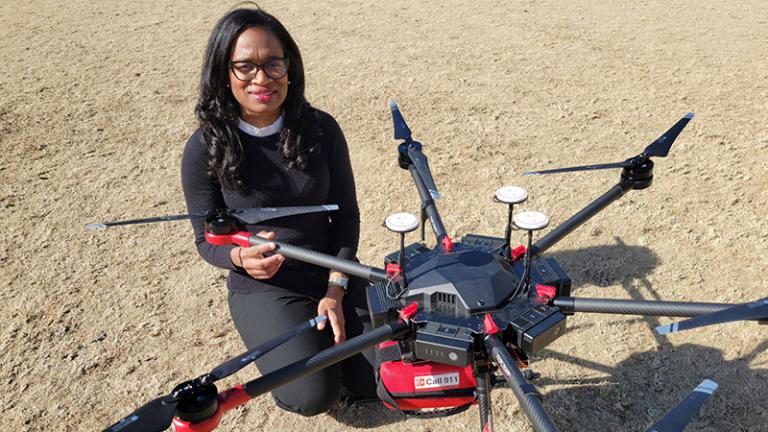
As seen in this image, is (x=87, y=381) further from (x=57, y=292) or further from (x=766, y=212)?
(x=766, y=212)

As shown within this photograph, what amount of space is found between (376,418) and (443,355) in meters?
1.81

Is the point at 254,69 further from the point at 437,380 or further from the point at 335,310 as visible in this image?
the point at 437,380

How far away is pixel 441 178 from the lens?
23.1 feet

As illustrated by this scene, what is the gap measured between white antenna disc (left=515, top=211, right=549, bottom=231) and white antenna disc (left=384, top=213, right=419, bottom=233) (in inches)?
18.1

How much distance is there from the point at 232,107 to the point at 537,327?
240 centimetres

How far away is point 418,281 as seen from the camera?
3.04 m

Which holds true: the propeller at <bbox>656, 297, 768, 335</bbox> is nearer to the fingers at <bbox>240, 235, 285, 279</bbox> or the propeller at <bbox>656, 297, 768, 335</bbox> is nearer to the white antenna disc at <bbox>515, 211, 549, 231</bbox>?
the white antenna disc at <bbox>515, 211, 549, 231</bbox>

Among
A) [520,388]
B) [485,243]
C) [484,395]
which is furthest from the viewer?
[485,243]

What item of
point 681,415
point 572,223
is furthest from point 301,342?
point 681,415

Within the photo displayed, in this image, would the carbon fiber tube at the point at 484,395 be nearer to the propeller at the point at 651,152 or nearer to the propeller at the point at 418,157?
the propeller at the point at 418,157

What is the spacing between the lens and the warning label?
3.20m

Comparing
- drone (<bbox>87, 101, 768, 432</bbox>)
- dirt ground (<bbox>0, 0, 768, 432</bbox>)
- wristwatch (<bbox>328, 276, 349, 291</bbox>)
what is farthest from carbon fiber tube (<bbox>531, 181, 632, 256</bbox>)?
dirt ground (<bbox>0, 0, 768, 432</bbox>)

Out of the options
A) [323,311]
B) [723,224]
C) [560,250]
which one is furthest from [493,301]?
[723,224]

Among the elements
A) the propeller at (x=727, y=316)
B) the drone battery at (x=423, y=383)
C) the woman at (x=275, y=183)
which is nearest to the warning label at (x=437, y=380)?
the drone battery at (x=423, y=383)
